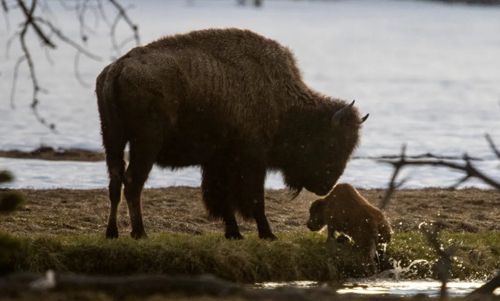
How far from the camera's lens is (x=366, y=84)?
37062mm

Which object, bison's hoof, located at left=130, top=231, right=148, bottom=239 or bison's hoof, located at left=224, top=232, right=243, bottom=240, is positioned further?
bison's hoof, located at left=224, top=232, right=243, bottom=240

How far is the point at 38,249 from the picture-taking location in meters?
10.3

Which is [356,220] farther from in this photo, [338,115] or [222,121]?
[222,121]

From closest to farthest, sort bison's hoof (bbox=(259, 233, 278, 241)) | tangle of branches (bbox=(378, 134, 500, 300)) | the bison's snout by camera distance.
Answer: tangle of branches (bbox=(378, 134, 500, 300)) → the bison's snout → bison's hoof (bbox=(259, 233, 278, 241))

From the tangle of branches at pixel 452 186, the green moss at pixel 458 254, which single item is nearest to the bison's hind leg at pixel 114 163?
the green moss at pixel 458 254

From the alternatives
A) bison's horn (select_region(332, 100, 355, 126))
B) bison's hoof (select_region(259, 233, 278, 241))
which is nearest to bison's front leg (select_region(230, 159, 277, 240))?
bison's hoof (select_region(259, 233, 278, 241))

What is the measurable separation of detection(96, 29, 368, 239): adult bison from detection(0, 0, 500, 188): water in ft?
13.0

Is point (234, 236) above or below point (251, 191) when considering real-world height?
below

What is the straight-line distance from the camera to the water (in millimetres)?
17688

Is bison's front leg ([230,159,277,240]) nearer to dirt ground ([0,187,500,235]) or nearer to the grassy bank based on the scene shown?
the grassy bank

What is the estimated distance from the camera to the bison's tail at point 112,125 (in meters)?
10.8

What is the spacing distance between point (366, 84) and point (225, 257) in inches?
1057

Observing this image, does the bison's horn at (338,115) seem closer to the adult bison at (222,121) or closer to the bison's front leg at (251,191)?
the adult bison at (222,121)

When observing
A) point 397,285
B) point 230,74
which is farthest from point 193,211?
point 397,285
